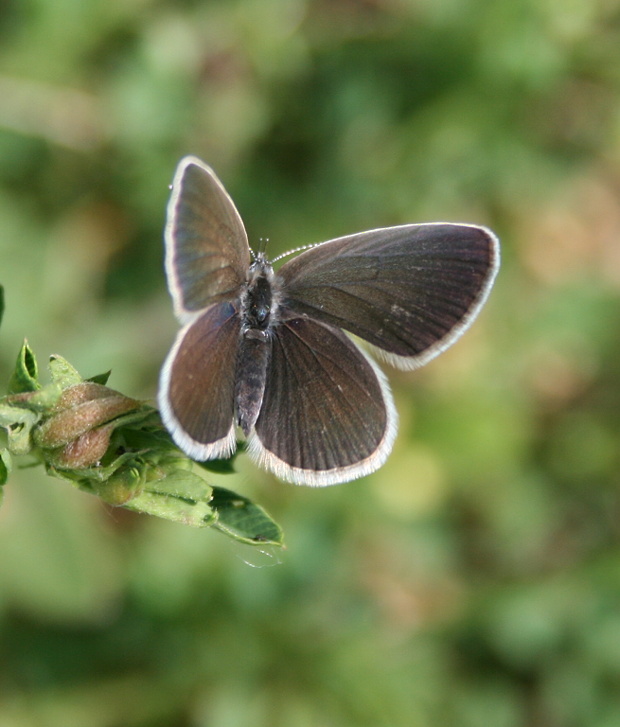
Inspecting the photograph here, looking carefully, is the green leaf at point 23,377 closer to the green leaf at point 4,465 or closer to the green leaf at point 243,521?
the green leaf at point 4,465

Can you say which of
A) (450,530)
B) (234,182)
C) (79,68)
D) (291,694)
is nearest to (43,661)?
(291,694)

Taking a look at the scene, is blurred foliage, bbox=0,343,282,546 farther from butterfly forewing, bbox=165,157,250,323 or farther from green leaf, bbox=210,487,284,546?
butterfly forewing, bbox=165,157,250,323

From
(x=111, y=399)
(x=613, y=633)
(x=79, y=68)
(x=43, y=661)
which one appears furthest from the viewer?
(x=79, y=68)

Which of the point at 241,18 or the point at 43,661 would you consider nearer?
the point at 43,661

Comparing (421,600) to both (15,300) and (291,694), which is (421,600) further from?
(15,300)

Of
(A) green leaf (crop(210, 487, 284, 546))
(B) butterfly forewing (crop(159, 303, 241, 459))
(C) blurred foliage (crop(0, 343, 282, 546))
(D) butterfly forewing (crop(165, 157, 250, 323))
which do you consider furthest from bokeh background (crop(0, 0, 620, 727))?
(C) blurred foliage (crop(0, 343, 282, 546))

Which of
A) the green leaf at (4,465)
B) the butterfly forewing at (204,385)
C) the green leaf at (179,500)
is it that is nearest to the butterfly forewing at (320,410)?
the butterfly forewing at (204,385)
